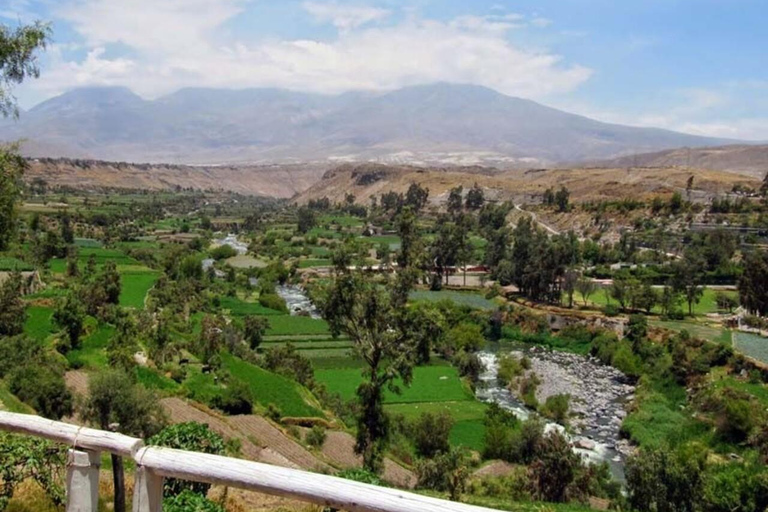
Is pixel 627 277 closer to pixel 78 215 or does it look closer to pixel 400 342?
pixel 400 342

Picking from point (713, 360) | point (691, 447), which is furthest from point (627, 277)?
point (691, 447)

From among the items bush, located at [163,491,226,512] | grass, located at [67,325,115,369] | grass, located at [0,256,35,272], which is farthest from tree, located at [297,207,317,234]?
bush, located at [163,491,226,512]

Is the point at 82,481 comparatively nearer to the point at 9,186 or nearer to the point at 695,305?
the point at 9,186

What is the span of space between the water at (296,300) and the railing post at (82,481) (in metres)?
49.5

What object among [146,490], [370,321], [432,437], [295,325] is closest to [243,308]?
[295,325]

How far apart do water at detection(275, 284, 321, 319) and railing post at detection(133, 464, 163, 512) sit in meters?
49.7

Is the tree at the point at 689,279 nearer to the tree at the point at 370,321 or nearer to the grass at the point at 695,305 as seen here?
the grass at the point at 695,305

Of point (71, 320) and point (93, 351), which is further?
point (71, 320)

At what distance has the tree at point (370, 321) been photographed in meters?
18.3

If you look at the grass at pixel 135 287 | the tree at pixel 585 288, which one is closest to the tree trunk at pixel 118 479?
the grass at pixel 135 287

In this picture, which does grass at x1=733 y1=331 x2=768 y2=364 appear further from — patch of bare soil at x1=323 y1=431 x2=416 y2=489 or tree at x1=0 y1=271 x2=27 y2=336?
tree at x1=0 y1=271 x2=27 y2=336

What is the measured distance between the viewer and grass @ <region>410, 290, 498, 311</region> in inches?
2461

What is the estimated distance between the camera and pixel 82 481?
14.2 feet

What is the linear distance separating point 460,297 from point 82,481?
2505 inches
